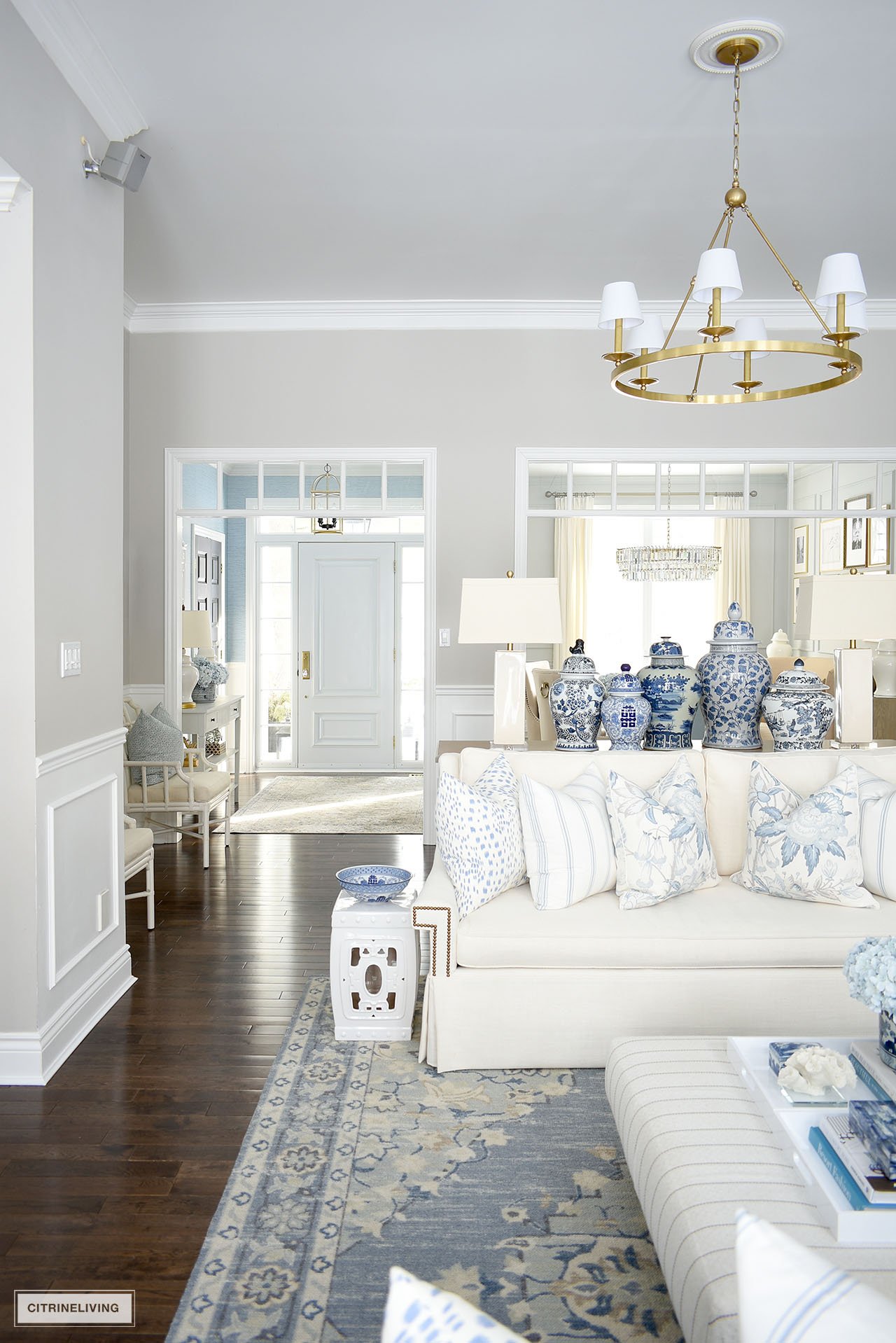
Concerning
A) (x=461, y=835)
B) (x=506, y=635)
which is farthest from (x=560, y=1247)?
(x=506, y=635)

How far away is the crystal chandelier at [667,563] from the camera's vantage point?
746 centimetres

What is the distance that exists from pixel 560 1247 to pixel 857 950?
860 millimetres

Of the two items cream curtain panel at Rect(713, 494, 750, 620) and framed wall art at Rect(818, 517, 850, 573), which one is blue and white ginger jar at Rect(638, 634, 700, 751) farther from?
cream curtain panel at Rect(713, 494, 750, 620)

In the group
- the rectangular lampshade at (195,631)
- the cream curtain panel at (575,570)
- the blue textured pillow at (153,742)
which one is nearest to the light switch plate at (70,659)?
the blue textured pillow at (153,742)

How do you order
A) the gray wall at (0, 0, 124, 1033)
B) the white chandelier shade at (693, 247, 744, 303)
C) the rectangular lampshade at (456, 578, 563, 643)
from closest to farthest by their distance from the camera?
1. the white chandelier shade at (693, 247, 744, 303)
2. the gray wall at (0, 0, 124, 1033)
3. the rectangular lampshade at (456, 578, 563, 643)

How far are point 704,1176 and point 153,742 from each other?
367 centimetres

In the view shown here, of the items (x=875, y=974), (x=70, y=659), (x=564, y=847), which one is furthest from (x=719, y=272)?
(x=70, y=659)

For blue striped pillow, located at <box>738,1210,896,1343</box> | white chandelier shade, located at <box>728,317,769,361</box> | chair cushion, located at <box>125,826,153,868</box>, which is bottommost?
chair cushion, located at <box>125,826,153,868</box>

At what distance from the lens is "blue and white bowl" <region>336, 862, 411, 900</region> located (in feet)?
9.67

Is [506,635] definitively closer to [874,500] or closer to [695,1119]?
[695,1119]

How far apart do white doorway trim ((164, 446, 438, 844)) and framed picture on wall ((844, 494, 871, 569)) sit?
9.76 feet

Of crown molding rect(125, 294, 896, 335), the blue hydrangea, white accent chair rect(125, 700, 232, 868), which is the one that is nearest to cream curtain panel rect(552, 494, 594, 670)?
crown molding rect(125, 294, 896, 335)

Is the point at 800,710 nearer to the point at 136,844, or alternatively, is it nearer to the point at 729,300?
the point at 729,300

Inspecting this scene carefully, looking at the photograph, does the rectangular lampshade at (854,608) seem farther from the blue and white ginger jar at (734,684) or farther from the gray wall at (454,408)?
the gray wall at (454,408)
